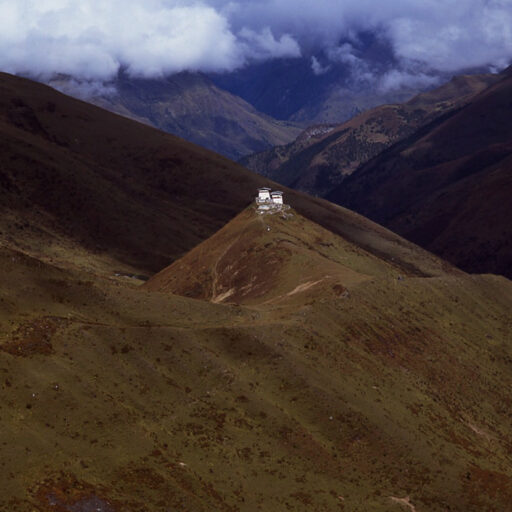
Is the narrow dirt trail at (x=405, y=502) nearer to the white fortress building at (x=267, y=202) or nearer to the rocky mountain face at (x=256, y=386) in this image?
the rocky mountain face at (x=256, y=386)

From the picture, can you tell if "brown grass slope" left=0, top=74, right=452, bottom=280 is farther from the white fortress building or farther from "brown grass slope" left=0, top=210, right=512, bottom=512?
"brown grass slope" left=0, top=210, right=512, bottom=512

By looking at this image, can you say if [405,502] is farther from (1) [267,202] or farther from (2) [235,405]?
(1) [267,202]

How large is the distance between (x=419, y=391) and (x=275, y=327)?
1247 cm

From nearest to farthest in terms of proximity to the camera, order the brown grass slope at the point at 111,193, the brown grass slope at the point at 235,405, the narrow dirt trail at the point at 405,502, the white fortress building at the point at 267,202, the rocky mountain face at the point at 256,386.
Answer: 1. the brown grass slope at the point at 235,405
2. the rocky mountain face at the point at 256,386
3. the narrow dirt trail at the point at 405,502
4. the white fortress building at the point at 267,202
5. the brown grass slope at the point at 111,193

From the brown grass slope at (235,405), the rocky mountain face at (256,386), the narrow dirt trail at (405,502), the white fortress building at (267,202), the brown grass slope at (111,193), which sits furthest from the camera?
the brown grass slope at (111,193)

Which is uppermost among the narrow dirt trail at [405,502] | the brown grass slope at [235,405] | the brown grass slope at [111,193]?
the brown grass slope at [111,193]

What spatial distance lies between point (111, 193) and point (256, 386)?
112 metres

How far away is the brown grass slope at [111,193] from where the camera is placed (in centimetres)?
14012

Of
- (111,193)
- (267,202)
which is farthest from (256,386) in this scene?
(111,193)

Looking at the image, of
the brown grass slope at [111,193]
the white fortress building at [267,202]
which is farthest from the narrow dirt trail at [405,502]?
the brown grass slope at [111,193]

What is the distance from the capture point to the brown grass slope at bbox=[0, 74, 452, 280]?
5517 inches

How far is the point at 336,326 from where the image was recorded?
65875 mm

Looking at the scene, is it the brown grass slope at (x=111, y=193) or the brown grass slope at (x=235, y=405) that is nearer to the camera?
the brown grass slope at (x=235, y=405)

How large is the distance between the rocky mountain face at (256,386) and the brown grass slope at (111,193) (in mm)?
44132
